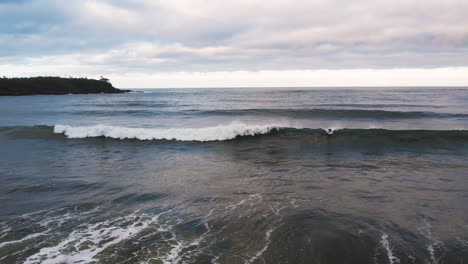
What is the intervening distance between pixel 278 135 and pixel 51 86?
105 meters

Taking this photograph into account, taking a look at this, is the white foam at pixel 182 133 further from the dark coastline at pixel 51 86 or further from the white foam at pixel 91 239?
the dark coastline at pixel 51 86

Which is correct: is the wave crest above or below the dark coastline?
below

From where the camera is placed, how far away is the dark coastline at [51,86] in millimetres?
85744

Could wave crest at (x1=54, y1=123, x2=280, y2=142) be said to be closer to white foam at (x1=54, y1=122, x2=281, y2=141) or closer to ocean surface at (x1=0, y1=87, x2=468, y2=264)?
white foam at (x1=54, y1=122, x2=281, y2=141)

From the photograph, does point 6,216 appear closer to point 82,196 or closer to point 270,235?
point 82,196

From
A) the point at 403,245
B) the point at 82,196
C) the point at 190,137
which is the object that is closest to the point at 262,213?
the point at 403,245

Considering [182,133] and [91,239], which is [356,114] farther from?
[91,239]

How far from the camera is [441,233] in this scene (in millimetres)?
4680

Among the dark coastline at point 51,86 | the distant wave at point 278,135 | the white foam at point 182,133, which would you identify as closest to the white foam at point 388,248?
the distant wave at point 278,135

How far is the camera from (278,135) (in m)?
14.5

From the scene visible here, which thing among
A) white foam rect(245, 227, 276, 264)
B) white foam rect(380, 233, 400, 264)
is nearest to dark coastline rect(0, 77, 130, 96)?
white foam rect(245, 227, 276, 264)

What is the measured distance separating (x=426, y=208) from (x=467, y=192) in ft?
5.71

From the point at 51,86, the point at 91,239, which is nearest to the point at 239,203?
the point at 91,239

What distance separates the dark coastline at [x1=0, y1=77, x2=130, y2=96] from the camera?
85744mm
